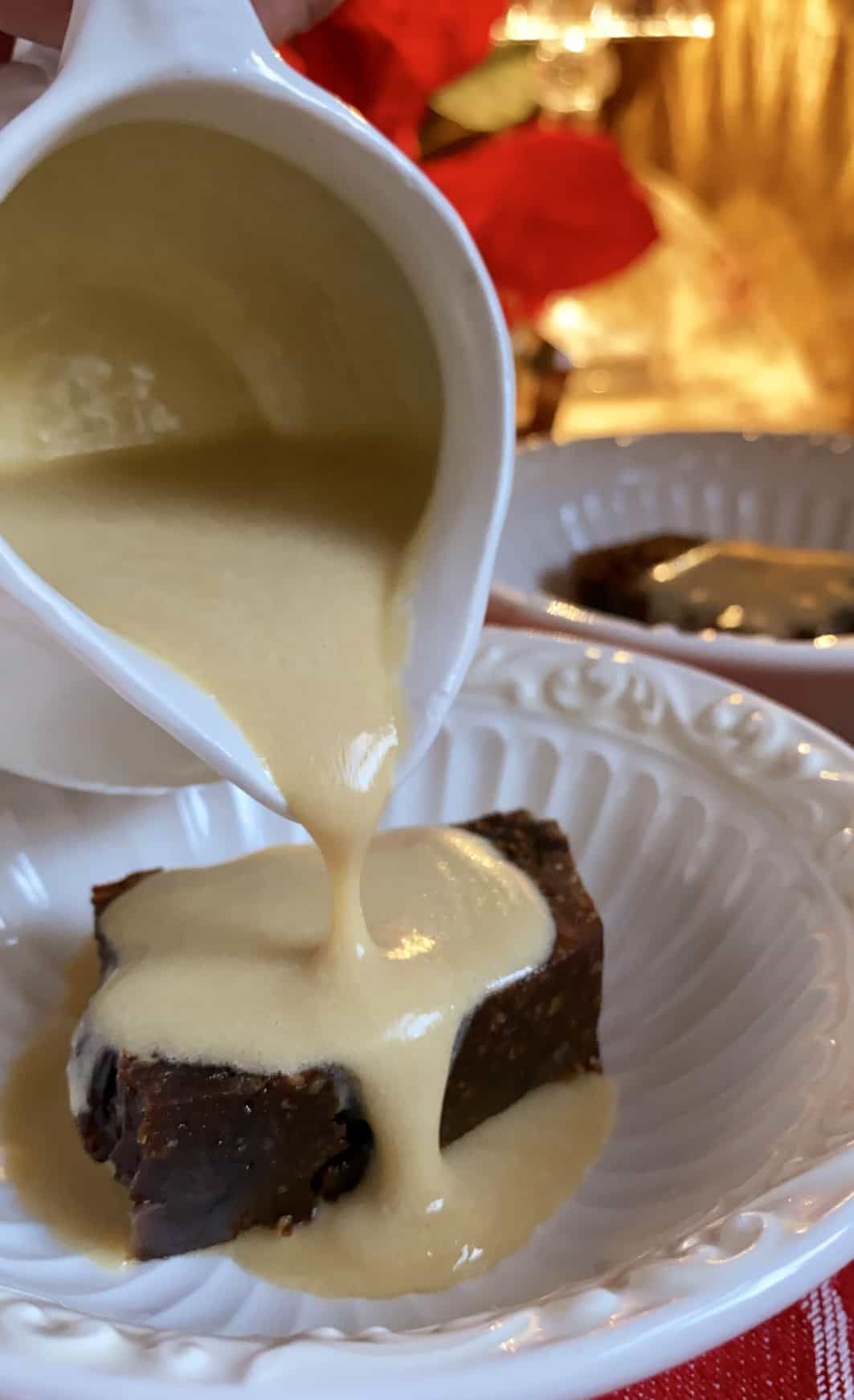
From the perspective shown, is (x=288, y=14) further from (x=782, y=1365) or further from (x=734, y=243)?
(x=734, y=243)

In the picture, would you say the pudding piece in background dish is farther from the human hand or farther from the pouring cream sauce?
the human hand

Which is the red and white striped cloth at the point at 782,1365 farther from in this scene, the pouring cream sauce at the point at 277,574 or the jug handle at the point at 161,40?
the jug handle at the point at 161,40

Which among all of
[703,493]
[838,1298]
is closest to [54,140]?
[838,1298]

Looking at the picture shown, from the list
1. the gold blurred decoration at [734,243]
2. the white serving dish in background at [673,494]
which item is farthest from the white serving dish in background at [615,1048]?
the gold blurred decoration at [734,243]

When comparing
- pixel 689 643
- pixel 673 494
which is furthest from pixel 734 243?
pixel 689 643

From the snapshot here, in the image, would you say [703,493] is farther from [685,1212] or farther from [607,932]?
[685,1212]

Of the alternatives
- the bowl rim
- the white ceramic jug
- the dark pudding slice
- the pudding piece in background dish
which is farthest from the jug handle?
the pudding piece in background dish
